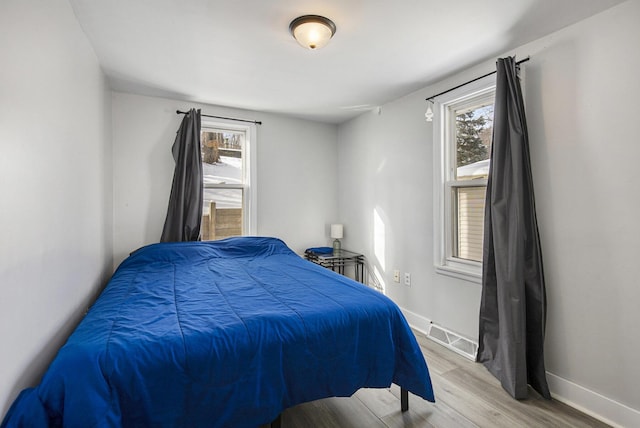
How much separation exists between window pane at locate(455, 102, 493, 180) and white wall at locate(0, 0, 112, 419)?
2.74 m

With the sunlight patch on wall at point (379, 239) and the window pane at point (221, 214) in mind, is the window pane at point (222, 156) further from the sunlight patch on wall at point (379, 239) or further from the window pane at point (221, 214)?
the sunlight patch on wall at point (379, 239)

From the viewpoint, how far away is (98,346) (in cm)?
115

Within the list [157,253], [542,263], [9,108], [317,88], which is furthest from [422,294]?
[9,108]

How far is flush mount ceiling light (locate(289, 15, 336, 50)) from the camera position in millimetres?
1783

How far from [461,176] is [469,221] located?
391 mm

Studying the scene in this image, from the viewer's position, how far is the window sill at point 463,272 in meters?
2.43

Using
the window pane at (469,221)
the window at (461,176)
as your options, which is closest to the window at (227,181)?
the window at (461,176)

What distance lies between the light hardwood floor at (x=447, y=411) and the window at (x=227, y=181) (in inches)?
87.0

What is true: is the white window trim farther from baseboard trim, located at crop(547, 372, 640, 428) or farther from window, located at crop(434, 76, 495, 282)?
baseboard trim, located at crop(547, 372, 640, 428)

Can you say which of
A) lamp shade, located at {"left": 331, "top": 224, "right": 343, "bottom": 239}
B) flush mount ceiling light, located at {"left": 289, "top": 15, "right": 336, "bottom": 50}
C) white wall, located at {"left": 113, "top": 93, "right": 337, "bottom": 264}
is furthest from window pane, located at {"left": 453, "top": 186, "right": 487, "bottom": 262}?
white wall, located at {"left": 113, "top": 93, "right": 337, "bottom": 264}

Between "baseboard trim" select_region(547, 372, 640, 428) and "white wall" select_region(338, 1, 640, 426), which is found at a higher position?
"white wall" select_region(338, 1, 640, 426)

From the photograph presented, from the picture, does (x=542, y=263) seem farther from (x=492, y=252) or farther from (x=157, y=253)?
(x=157, y=253)

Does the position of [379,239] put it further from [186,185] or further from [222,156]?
[186,185]

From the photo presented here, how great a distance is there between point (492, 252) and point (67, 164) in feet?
8.74
